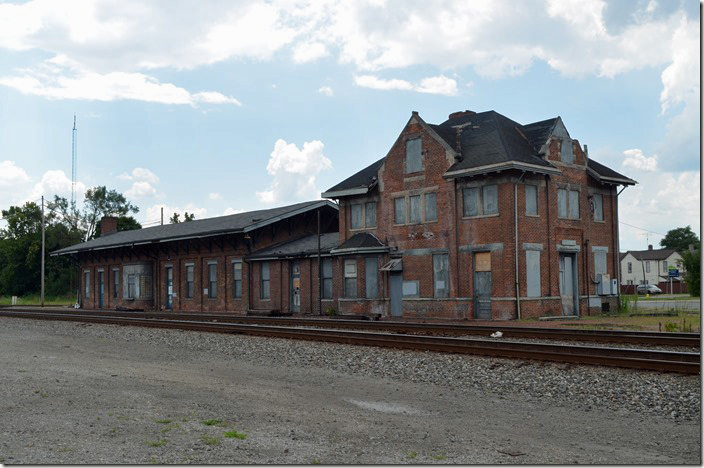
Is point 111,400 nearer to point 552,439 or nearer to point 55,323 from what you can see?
point 552,439

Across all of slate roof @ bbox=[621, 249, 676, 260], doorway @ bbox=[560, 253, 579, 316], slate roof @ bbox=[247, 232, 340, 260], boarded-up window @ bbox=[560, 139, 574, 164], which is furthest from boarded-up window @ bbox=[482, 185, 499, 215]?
slate roof @ bbox=[621, 249, 676, 260]

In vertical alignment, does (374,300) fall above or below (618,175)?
below

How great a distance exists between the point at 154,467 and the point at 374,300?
86.6 ft

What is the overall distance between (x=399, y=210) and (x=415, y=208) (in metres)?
0.95

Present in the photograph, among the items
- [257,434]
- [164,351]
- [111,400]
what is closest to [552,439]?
[257,434]

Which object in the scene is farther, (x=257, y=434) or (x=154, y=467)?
(x=257, y=434)

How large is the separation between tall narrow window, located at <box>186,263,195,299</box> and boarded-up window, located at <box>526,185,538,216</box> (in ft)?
72.3

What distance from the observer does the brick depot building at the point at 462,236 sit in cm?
2908

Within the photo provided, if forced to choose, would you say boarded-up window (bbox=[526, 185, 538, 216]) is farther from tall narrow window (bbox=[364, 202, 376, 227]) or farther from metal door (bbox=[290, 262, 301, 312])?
metal door (bbox=[290, 262, 301, 312])

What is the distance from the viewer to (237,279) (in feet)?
134

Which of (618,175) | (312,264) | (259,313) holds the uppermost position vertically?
(618,175)

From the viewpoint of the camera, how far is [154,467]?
653cm

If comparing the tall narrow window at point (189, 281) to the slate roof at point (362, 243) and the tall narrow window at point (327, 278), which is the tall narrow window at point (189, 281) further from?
the slate roof at point (362, 243)

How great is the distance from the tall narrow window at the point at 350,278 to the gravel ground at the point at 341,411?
17.3 metres
